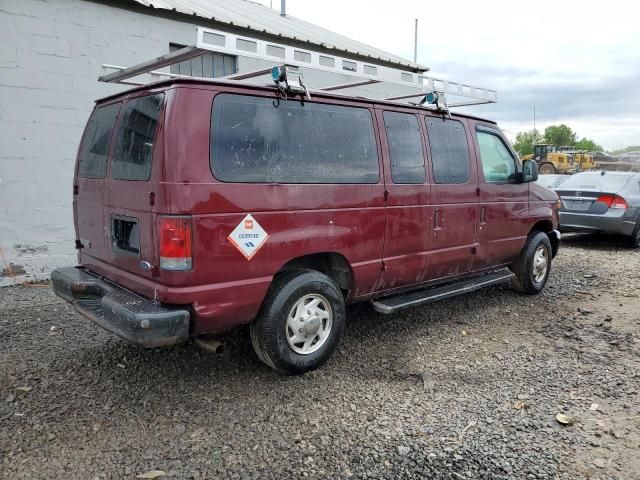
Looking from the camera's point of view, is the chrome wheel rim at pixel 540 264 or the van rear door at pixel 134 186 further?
the chrome wheel rim at pixel 540 264

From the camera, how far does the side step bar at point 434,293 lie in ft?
14.1

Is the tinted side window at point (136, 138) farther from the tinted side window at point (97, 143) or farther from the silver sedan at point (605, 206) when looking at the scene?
the silver sedan at point (605, 206)

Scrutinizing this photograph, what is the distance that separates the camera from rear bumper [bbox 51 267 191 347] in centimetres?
304

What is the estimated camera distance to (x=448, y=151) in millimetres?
4820

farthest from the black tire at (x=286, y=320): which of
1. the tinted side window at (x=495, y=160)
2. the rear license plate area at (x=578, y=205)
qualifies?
the rear license plate area at (x=578, y=205)

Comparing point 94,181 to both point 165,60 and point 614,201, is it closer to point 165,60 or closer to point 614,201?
point 165,60

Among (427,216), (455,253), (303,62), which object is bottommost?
(455,253)

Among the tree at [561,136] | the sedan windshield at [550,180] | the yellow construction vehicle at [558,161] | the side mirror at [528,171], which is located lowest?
the sedan windshield at [550,180]

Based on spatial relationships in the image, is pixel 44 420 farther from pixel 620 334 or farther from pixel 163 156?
pixel 620 334

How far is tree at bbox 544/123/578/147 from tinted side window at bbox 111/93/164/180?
76.6 m

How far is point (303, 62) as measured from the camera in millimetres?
3732

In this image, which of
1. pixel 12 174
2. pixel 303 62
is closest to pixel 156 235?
pixel 303 62

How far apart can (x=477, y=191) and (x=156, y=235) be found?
328 cm

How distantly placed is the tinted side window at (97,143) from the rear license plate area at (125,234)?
45 cm
